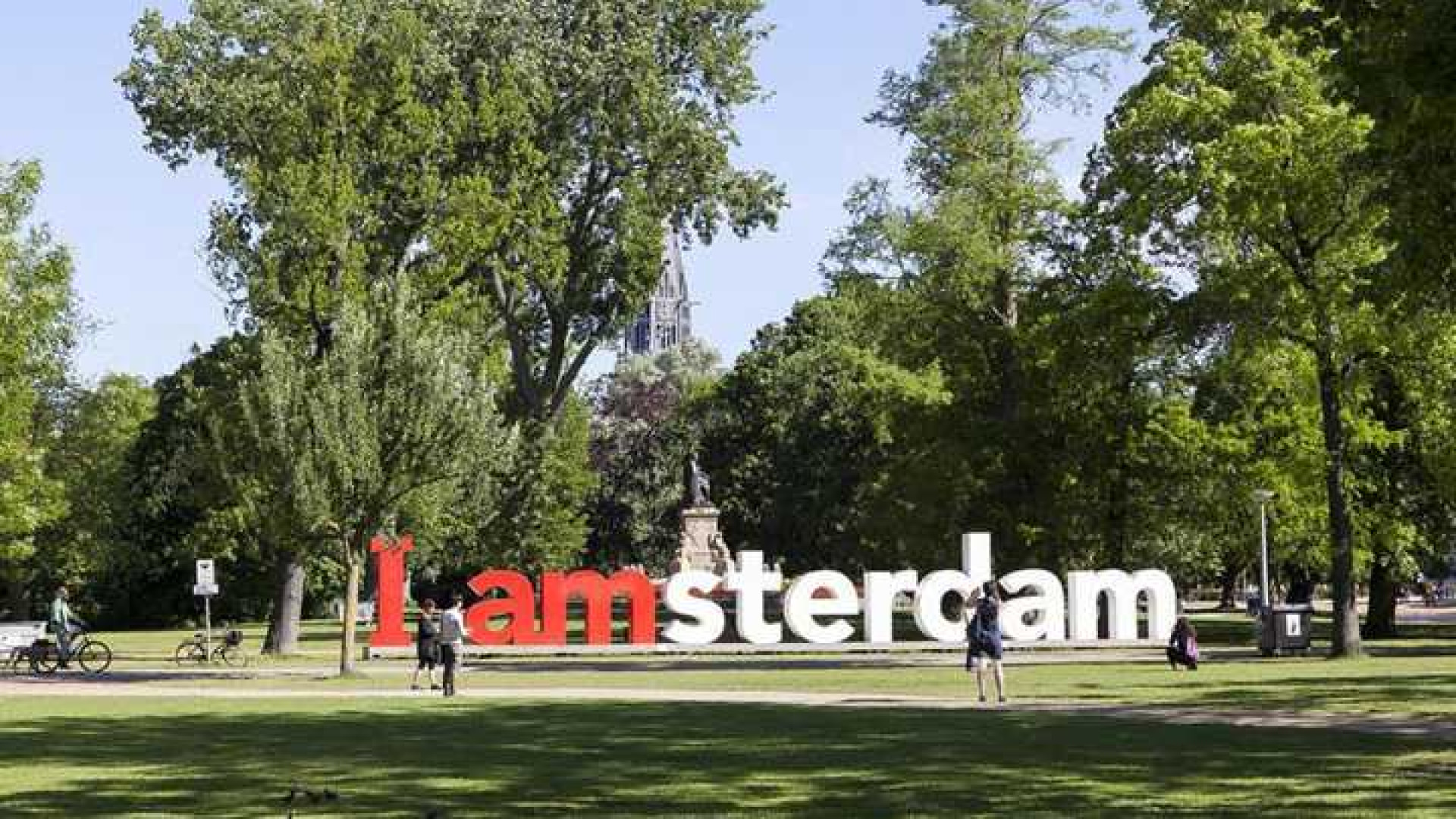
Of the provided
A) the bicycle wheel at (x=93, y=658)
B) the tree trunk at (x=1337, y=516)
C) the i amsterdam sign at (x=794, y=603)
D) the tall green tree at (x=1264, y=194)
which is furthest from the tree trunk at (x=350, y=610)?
the tree trunk at (x=1337, y=516)

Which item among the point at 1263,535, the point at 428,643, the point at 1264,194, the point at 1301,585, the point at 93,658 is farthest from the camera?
the point at 1301,585

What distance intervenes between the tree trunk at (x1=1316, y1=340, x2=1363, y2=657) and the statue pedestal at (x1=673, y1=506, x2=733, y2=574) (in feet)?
82.3

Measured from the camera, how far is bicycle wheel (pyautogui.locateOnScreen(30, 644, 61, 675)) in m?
46.7

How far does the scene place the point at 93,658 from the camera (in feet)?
155

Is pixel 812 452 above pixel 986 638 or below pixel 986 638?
above

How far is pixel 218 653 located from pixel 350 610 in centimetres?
974

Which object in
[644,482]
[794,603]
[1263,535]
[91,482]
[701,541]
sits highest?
[644,482]

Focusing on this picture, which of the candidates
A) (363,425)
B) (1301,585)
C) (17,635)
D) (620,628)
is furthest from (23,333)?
(1301,585)

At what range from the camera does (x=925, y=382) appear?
60.0 m

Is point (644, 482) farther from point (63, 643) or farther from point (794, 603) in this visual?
point (63, 643)

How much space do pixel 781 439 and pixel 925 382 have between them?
1071 inches

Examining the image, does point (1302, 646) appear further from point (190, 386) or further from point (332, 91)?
point (190, 386)

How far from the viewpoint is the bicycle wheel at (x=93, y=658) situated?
46.6 m

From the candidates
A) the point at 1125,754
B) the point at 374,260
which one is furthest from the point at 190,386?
the point at 1125,754
